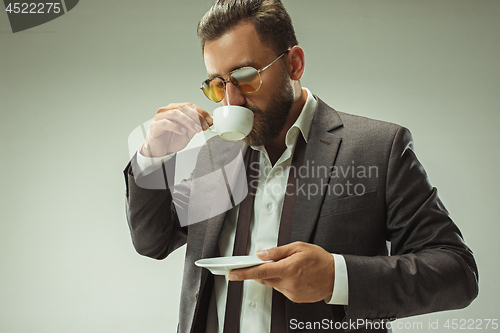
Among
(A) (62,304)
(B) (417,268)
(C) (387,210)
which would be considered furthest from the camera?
(A) (62,304)

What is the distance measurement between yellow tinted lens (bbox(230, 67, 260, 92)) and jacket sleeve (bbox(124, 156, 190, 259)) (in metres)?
0.30

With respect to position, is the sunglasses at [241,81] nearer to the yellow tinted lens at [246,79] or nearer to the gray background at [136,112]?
the yellow tinted lens at [246,79]

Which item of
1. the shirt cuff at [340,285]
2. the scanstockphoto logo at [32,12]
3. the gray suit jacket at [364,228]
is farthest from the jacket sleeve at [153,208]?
the scanstockphoto logo at [32,12]

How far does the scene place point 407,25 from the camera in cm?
255

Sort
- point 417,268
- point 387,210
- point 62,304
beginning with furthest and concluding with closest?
1. point 62,304
2. point 387,210
3. point 417,268

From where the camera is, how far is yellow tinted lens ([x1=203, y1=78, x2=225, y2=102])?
1066mm

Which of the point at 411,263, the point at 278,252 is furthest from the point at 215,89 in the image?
the point at 411,263

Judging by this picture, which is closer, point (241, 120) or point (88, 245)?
point (241, 120)

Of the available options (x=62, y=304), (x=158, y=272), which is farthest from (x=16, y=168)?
(x=158, y=272)

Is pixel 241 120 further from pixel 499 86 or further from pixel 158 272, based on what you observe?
pixel 499 86

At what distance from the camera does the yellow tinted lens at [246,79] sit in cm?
104

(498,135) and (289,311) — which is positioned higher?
(498,135)

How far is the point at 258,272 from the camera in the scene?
0.71m

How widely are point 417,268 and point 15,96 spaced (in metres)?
2.82
